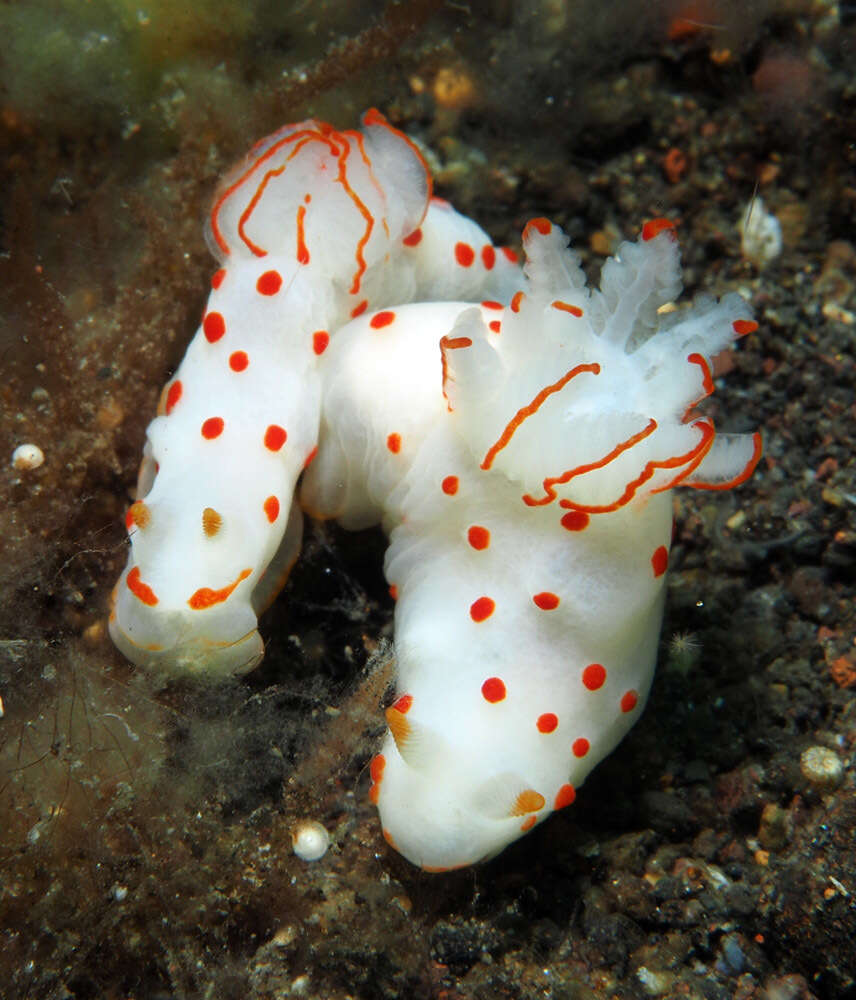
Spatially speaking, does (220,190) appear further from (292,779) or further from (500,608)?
(292,779)

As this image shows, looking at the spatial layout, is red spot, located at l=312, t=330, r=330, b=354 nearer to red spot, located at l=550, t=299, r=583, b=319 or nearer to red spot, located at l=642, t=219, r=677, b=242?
red spot, located at l=550, t=299, r=583, b=319

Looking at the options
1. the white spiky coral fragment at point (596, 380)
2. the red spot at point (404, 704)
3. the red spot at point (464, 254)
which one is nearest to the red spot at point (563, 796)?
the red spot at point (404, 704)

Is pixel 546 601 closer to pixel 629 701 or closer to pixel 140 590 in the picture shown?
pixel 629 701

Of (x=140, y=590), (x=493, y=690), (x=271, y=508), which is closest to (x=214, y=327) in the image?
(x=271, y=508)

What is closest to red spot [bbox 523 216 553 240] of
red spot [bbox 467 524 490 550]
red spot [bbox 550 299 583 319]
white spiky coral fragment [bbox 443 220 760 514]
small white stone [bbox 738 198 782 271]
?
white spiky coral fragment [bbox 443 220 760 514]

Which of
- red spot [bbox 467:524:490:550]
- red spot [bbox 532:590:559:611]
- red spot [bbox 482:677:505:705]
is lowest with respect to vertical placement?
red spot [bbox 482:677:505:705]
